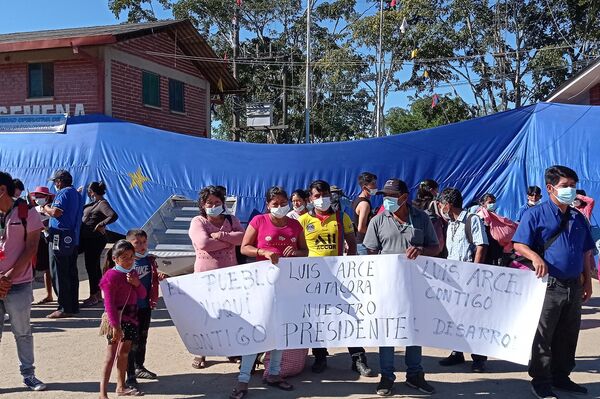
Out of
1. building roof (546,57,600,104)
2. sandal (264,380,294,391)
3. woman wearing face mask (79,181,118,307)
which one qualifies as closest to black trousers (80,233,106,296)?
woman wearing face mask (79,181,118,307)

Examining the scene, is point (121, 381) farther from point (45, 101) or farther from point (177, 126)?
point (177, 126)

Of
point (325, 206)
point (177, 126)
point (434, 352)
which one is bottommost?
point (434, 352)

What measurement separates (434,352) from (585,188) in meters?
6.64

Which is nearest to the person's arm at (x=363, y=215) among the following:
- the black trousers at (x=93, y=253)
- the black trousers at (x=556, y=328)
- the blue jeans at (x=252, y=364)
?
the blue jeans at (x=252, y=364)

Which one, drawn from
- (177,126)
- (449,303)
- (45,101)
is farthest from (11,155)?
(449,303)

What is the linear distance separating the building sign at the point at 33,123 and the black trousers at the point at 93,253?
6.61m

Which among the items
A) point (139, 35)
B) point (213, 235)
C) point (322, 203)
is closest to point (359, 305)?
point (322, 203)

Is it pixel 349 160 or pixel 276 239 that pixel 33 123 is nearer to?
pixel 349 160

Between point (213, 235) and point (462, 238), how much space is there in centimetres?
240

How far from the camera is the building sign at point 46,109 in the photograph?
16484mm

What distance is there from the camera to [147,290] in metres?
5.15

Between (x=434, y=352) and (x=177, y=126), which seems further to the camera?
(x=177, y=126)

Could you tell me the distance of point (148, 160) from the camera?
509 inches

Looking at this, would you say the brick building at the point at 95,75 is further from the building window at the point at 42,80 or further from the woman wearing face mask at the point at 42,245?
the woman wearing face mask at the point at 42,245
